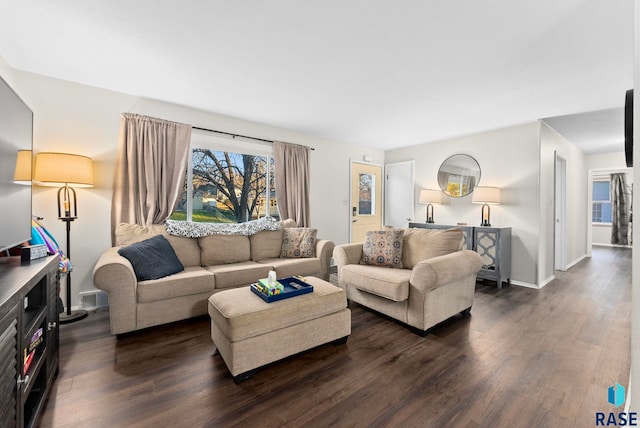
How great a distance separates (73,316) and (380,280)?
2.95 m

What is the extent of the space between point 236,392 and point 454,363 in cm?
148

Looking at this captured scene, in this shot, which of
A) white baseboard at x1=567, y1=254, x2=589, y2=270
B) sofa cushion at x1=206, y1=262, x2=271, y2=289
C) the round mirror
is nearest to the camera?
sofa cushion at x1=206, y1=262, x2=271, y2=289

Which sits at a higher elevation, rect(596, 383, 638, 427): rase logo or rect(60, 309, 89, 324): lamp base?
rect(60, 309, 89, 324): lamp base

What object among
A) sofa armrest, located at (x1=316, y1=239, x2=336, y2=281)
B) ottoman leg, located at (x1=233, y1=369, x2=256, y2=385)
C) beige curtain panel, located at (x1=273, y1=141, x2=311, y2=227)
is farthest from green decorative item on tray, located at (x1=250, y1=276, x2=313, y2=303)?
beige curtain panel, located at (x1=273, y1=141, x2=311, y2=227)

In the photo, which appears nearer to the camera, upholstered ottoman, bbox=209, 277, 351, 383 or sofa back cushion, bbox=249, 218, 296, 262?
upholstered ottoman, bbox=209, 277, 351, 383

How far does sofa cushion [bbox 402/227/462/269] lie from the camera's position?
2.77 meters

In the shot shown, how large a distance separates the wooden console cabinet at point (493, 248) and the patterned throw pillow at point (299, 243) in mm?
2106

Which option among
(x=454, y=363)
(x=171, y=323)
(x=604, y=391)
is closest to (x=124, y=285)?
(x=171, y=323)

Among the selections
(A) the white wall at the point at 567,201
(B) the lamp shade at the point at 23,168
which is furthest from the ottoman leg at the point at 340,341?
(A) the white wall at the point at 567,201

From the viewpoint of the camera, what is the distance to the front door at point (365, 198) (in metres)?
5.24

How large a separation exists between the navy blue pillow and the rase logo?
3154mm

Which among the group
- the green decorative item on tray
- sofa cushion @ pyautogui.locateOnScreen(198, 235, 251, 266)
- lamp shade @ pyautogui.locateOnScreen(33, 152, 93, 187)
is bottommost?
the green decorative item on tray

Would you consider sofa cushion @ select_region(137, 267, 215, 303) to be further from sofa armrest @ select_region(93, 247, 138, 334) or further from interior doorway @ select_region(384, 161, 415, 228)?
interior doorway @ select_region(384, 161, 415, 228)

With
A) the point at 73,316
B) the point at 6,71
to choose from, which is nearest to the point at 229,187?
the point at 73,316
